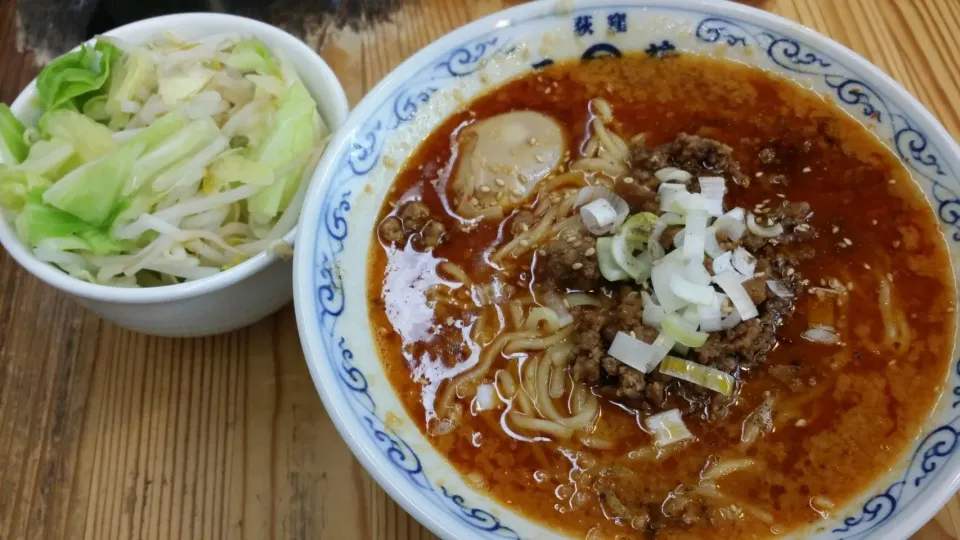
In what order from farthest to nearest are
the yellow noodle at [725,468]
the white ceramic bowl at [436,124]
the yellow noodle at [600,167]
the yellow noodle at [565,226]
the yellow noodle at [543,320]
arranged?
1. the yellow noodle at [600,167]
2. the yellow noodle at [565,226]
3. the yellow noodle at [543,320]
4. the yellow noodle at [725,468]
5. the white ceramic bowl at [436,124]

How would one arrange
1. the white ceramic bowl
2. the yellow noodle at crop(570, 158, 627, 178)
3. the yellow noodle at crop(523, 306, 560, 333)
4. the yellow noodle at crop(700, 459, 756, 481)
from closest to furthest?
1. the white ceramic bowl
2. the yellow noodle at crop(700, 459, 756, 481)
3. the yellow noodle at crop(523, 306, 560, 333)
4. the yellow noodle at crop(570, 158, 627, 178)

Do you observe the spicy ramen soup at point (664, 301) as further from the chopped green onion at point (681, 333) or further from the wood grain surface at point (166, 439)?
the wood grain surface at point (166, 439)

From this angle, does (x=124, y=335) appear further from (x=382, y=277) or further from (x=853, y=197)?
(x=853, y=197)

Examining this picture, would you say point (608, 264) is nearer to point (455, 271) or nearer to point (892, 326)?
point (455, 271)

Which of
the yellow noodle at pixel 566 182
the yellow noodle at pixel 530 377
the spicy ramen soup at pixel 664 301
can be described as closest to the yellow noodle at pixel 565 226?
the spicy ramen soup at pixel 664 301

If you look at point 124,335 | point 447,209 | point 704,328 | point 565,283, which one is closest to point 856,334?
point 704,328

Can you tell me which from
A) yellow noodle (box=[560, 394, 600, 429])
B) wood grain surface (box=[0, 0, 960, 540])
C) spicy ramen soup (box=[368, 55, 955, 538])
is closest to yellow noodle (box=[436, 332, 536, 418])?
spicy ramen soup (box=[368, 55, 955, 538])

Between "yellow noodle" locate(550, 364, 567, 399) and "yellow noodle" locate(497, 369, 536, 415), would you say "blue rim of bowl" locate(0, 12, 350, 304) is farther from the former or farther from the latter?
"yellow noodle" locate(550, 364, 567, 399)
